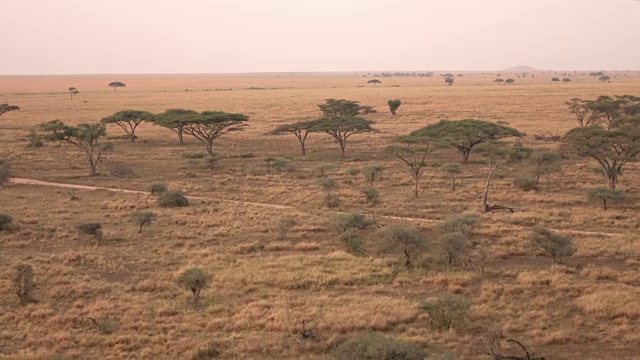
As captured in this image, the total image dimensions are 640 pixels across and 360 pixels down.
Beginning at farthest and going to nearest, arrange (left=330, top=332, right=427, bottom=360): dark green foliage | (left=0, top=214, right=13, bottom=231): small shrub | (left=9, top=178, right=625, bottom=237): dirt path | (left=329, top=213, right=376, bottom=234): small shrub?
(left=0, top=214, right=13, bottom=231): small shrub → (left=9, top=178, right=625, bottom=237): dirt path → (left=329, top=213, right=376, bottom=234): small shrub → (left=330, top=332, right=427, bottom=360): dark green foliage

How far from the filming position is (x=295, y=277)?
1750cm

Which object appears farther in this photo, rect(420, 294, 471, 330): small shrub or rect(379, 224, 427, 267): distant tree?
rect(379, 224, 427, 267): distant tree

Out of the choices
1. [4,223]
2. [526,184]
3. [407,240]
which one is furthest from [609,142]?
[4,223]

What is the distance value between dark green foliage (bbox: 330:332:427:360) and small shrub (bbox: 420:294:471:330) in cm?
216

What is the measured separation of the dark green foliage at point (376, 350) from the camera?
1109 centimetres

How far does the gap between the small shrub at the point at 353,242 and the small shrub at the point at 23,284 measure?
10352mm

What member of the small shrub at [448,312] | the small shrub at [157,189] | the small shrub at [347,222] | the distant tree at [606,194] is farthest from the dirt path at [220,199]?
the small shrub at [448,312]

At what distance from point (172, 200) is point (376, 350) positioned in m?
19.8

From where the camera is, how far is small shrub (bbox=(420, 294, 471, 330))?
13641mm

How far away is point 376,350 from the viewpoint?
1109 centimetres

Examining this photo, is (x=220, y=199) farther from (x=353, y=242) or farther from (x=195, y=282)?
(x=195, y=282)

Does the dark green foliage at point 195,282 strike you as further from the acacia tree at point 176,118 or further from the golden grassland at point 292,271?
the acacia tree at point 176,118

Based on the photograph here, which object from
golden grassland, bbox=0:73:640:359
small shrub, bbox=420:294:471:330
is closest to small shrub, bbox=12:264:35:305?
golden grassland, bbox=0:73:640:359

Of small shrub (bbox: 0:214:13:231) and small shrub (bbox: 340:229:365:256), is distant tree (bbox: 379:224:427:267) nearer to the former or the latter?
small shrub (bbox: 340:229:365:256)
